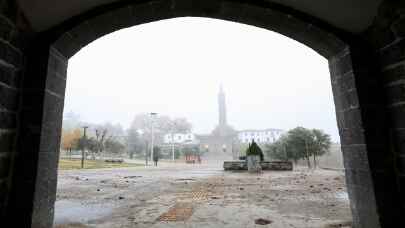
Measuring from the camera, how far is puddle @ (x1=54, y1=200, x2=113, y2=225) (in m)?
3.66

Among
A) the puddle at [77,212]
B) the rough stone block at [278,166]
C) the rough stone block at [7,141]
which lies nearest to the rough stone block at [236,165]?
the rough stone block at [278,166]

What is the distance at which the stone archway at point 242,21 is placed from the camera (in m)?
2.29

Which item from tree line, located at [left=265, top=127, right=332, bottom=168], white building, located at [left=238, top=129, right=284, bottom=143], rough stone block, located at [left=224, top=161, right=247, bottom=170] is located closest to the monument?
white building, located at [left=238, top=129, right=284, bottom=143]

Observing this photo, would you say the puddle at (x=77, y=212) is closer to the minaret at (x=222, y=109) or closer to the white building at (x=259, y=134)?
the minaret at (x=222, y=109)

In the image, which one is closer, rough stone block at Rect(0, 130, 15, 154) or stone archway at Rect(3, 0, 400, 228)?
rough stone block at Rect(0, 130, 15, 154)

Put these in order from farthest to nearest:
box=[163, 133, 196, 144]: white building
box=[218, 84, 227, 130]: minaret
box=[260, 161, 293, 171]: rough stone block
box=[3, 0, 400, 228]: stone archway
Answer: box=[218, 84, 227, 130]: minaret < box=[163, 133, 196, 144]: white building < box=[260, 161, 293, 171]: rough stone block < box=[3, 0, 400, 228]: stone archway

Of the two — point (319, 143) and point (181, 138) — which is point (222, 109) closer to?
point (181, 138)

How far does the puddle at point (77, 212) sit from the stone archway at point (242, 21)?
1251 millimetres

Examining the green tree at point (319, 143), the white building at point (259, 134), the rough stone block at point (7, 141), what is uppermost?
the white building at point (259, 134)

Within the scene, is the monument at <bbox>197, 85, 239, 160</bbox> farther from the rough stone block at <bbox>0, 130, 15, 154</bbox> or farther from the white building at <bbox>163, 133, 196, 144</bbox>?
the rough stone block at <bbox>0, 130, 15, 154</bbox>

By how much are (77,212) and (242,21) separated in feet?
12.9

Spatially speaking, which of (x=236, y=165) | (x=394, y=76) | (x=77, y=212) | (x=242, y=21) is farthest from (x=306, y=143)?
(x=394, y=76)

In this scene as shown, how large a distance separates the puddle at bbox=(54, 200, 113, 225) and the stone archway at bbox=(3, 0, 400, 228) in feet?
4.10

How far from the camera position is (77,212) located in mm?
4242
